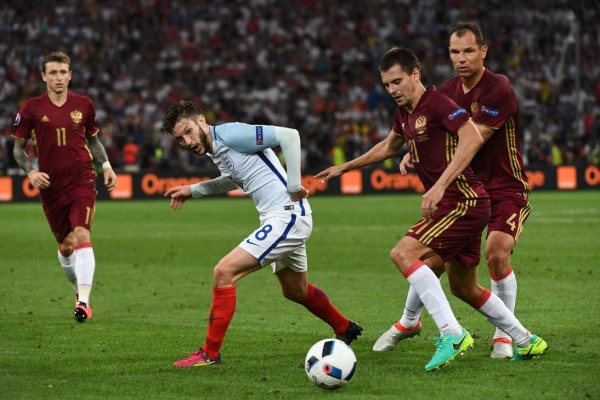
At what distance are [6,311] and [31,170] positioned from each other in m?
1.53

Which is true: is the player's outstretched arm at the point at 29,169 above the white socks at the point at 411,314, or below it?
above

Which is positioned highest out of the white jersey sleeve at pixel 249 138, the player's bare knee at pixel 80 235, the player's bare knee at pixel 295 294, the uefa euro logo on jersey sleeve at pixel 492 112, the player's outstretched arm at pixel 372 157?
the uefa euro logo on jersey sleeve at pixel 492 112

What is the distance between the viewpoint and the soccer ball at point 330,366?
659cm

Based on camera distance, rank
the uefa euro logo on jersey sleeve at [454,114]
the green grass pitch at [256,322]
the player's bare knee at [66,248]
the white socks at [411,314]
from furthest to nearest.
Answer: the player's bare knee at [66,248], the white socks at [411,314], the uefa euro logo on jersey sleeve at [454,114], the green grass pitch at [256,322]

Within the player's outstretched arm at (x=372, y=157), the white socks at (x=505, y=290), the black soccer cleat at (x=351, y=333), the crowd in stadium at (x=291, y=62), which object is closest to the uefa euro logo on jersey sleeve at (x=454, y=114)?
the player's outstretched arm at (x=372, y=157)

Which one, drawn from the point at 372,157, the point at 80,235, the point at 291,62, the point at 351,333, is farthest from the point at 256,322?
the point at 291,62

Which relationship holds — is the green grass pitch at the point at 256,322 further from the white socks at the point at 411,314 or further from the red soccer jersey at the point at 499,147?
the red soccer jersey at the point at 499,147

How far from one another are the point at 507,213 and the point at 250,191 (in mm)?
1849

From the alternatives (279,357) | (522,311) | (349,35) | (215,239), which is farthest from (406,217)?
(349,35)

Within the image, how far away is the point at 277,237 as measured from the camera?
761cm

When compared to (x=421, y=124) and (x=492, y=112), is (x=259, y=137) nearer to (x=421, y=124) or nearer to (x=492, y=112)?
(x=421, y=124)

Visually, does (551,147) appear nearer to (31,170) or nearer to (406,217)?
(406,217)

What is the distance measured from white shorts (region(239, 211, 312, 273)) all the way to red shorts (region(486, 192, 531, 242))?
1329 millimetres

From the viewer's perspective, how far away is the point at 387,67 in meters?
7.12
